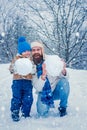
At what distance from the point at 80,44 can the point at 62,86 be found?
24.2 metres

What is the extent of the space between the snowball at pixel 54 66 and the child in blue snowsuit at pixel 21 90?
299 mm

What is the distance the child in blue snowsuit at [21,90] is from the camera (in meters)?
5.60

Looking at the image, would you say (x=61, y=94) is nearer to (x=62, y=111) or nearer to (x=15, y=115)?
(x=62, y=111)

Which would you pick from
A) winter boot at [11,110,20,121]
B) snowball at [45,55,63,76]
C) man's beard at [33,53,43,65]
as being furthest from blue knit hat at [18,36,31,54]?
winter boot at [11,110,20,121]

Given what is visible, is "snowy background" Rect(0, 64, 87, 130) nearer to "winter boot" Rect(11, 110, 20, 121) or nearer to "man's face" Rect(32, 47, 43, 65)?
"winter boot" Rect(11, 110, 20, 121)

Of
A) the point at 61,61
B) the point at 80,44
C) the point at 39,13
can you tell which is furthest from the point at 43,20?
the point at 61,61

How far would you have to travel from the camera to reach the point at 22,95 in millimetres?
5742

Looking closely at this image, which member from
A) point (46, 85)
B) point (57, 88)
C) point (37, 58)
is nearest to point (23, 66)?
point (37, 58)

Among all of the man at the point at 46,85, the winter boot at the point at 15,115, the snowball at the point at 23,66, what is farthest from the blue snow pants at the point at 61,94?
the snowball at the point at 23,66

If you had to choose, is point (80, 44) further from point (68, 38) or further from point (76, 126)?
point (76, 126)

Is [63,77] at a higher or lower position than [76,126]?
higher

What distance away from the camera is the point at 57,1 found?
2867 centimetres

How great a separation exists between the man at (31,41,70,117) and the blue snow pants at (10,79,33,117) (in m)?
0.14

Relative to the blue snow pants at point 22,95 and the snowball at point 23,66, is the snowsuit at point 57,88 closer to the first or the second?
the blue snow pants at point 22,95
